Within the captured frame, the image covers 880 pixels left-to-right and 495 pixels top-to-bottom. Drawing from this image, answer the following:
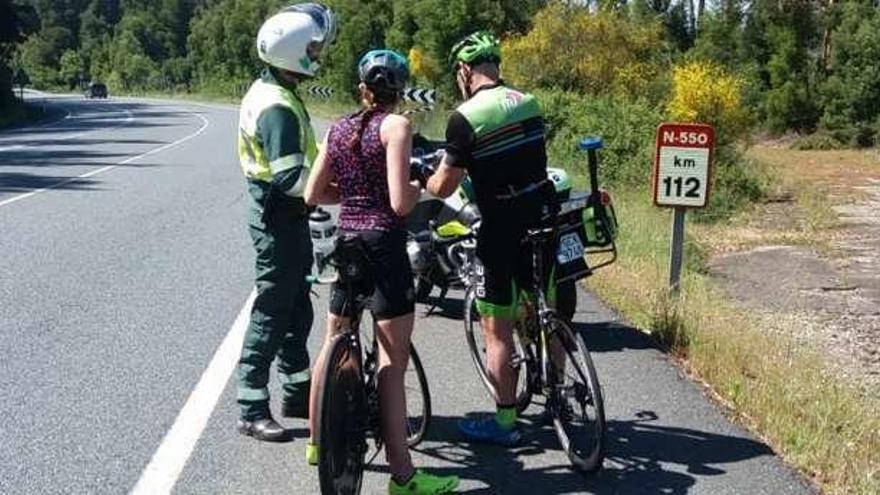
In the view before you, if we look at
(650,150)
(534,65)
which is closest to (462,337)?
(650,150)

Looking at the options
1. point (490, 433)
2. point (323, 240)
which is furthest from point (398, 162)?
point (490, 433)

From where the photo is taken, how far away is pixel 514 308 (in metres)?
4.96

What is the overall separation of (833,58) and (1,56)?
154ft

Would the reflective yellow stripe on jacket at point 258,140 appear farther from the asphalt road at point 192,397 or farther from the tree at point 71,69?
the tree at point 71,69

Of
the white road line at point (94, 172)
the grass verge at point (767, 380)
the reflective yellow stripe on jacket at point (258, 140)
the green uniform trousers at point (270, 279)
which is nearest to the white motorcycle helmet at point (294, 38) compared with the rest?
the reflective yellow stripe on jacket at point (258, 140)

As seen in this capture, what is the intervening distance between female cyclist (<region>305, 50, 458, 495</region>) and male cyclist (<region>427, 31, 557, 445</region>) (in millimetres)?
588

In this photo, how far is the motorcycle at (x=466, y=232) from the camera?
5.75 meters

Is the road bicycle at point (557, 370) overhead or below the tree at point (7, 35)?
below

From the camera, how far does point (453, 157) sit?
15.1ft

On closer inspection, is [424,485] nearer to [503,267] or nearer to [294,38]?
[503,267]

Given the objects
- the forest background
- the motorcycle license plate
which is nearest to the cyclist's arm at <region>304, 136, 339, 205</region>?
the motorcycle license plate

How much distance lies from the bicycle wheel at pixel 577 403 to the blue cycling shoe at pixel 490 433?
0.75 feet

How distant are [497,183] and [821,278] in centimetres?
1245

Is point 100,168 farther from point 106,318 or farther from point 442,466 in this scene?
point 442,466
